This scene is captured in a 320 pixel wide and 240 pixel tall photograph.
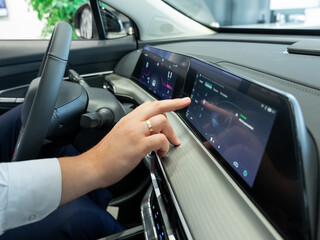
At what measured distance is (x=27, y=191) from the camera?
0.53m

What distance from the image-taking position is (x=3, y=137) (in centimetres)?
103

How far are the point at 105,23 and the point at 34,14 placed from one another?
2456 millimetres

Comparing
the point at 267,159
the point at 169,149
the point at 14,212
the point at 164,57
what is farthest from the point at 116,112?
the point at 267,159

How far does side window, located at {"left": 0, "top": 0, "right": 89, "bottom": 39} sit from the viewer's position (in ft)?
10.2

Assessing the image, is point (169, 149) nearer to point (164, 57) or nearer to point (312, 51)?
point (164, 57)

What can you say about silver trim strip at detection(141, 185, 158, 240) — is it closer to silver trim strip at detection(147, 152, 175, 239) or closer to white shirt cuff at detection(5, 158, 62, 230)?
silver trim strip at detection(147, 152, 175, 239)

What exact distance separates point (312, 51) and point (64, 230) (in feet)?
2.89

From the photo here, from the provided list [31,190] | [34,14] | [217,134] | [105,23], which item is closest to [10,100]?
[105,23]

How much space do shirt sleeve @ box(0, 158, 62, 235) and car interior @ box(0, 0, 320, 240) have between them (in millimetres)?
104

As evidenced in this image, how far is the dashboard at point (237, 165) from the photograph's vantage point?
0.36m

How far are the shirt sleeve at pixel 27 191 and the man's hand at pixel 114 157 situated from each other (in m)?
0.02

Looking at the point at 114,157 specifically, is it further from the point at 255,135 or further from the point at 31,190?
the point at 255,135

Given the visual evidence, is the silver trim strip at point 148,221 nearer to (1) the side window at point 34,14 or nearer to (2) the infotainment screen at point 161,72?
(2) the infotainment screen at point 161,72

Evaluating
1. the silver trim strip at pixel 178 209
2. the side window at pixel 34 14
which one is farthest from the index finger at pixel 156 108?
the side window at pixel 34 14
